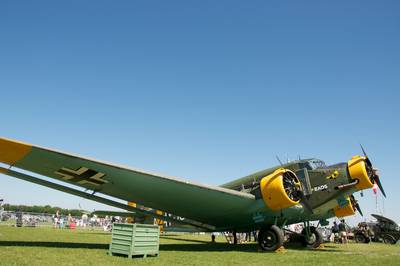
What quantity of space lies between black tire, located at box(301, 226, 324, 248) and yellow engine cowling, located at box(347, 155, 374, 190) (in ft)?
15.9

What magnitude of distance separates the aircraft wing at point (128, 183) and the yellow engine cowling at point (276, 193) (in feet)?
2.21

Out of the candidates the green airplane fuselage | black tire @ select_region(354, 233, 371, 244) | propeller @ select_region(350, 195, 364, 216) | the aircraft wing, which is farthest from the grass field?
black tire @ select_region(354, 233, 371, 244)

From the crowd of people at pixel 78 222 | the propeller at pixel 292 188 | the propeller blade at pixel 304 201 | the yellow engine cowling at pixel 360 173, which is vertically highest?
the crowd of people at pixel 78 222

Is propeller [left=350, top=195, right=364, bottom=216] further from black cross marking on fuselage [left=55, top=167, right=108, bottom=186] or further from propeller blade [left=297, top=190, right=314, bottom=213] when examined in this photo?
black cross marking on fuselage [left=55, top=167, right=108, bottom=186]

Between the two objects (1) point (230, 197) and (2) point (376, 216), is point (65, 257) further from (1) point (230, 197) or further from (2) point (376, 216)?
(2) point (376, 216)

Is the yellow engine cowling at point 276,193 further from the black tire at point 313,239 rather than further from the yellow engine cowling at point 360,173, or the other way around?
the black tire at point 313,239

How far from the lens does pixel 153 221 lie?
25.1 metres

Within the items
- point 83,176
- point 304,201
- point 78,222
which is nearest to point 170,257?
point 83,176

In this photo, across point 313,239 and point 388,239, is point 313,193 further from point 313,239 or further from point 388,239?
point 388,239

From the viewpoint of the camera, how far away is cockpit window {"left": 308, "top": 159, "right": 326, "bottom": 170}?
14.7 meters

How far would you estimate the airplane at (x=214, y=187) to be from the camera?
35.3 feet

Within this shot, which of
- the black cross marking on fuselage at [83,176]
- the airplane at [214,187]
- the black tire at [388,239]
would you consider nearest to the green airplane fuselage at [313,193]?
the airplane at [214,187]

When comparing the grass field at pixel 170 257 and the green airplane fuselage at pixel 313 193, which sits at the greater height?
the green airplane fuselage at pixel 313 193

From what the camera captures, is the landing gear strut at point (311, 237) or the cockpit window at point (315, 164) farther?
the landing gear strut at point (311, 237)
